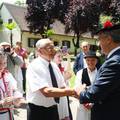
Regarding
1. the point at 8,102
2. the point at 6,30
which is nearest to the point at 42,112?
the point at 8,102

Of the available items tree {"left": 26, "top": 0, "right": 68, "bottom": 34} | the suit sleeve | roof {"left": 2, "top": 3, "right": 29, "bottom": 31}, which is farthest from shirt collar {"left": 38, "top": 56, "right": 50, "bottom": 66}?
roof {"left": 2, "top": 3, "right": 29, "bottom": 31}

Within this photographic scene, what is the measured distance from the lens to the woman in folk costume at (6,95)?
4859mm

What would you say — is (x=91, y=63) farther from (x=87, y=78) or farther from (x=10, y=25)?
(x=10, y=25)

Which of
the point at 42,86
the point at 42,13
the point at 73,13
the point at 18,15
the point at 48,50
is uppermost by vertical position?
the point at 18,15

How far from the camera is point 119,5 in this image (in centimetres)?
2902

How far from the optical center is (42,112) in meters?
5.48

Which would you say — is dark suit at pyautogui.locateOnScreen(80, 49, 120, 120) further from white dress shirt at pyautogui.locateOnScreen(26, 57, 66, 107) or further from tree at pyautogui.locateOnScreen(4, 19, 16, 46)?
tree at pyautogui.locateOnScreen(4, 19, 16, 46)

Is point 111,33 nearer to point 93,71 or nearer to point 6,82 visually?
point 6,82

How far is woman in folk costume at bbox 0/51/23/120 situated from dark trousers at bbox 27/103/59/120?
45 centimetres

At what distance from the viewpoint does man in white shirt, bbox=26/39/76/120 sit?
5.14 meters

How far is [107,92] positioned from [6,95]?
169cm

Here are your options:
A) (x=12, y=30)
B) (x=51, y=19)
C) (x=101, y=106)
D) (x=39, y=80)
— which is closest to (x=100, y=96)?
(x=101, y=106)

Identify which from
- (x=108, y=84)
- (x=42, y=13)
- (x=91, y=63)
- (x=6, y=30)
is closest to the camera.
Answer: (x=108, y=84)

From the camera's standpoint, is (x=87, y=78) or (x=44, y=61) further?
(x=87, y=78)
